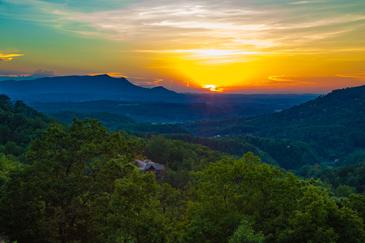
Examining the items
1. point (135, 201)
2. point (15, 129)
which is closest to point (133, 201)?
point (135, 201)

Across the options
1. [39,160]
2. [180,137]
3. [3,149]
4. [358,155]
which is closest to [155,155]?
[3,149]

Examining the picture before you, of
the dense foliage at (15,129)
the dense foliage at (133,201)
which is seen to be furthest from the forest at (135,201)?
the dense foliage at (15,129)

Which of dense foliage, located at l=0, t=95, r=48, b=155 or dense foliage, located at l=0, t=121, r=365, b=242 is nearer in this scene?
dense foliage, located at l=0, t=121, r=365, b=242

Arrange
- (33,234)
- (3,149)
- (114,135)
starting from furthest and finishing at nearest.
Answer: (3,149), (114,135), (33,234)

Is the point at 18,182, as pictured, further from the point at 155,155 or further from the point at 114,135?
the point at 155,155

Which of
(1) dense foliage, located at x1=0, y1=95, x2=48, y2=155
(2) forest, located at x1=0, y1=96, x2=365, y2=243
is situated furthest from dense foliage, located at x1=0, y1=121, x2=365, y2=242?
(1) dense foliage, located at x1=0, y1=95, x2=48, y2=155

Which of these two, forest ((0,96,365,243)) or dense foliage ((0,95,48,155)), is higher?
forest ((0,96,365,243))

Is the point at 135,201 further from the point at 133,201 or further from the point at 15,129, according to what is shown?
the point at 15,129

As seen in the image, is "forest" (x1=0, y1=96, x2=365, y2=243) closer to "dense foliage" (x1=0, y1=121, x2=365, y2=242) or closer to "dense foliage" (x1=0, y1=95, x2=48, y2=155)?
"dense foliage" (x1=0, y1=121, x2=365, y2=242)
